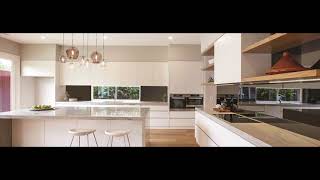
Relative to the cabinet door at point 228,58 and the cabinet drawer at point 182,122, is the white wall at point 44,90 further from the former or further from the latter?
the cabinet door at point 228,58

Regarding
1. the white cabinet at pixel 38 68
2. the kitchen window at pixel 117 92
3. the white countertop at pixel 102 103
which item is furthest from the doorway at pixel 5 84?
the kitchen window at pixel 117 92

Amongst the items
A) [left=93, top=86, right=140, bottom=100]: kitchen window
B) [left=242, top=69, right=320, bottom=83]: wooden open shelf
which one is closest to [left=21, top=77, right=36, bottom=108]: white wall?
[left=93, top=86, right=140, bottom=100]: kitchen window

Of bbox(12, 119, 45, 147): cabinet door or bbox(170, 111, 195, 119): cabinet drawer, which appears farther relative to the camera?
bbox(170, 111, 195, 119): cabinet drawer

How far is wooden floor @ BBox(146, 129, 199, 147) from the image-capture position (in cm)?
510

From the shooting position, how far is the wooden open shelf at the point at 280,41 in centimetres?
200

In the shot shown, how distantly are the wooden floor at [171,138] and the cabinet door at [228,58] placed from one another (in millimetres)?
1770

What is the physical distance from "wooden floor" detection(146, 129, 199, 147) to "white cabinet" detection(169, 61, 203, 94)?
1.13m

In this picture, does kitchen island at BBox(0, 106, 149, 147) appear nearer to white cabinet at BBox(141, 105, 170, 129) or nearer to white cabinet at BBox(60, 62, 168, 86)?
white cabinet at BBox(141, 105, 170, 129)

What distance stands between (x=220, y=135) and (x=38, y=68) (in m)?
5.86

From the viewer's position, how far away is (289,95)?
7.74 feet

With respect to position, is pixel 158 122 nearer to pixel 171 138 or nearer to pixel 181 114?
pixel 181 114
